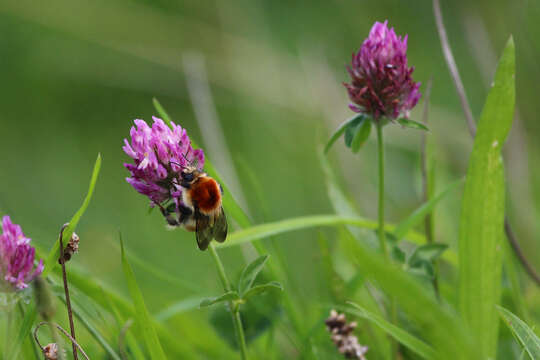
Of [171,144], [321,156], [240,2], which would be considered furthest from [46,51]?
[171,144]

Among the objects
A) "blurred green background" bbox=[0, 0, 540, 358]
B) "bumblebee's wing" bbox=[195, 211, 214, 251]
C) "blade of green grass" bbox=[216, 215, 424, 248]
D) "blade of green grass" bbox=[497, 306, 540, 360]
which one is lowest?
"blade of green grass" bbox=[497, 306, 540, 360]

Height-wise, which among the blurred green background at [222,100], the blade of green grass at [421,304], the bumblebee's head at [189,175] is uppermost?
the blurred green background at [222,100]

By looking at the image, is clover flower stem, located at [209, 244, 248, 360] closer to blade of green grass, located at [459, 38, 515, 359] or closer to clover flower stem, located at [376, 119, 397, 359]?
clover flower stem, located at [376, 119, 397, 359]

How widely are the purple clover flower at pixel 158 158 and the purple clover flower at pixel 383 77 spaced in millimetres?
371

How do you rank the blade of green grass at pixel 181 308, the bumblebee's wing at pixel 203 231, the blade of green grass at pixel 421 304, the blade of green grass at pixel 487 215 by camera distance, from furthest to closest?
1. the blade of green grass at pixel 181 308
2. the blade of green grass at pixel 487 215
3. the bumblebee's wing at pixel 203 231
4. the blade of green grass at pixel 421 304

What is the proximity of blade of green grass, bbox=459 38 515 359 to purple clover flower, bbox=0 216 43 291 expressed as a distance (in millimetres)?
810

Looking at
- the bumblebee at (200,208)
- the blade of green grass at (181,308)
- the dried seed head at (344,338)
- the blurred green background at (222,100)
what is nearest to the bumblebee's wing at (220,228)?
the bumblebee at (200,208)

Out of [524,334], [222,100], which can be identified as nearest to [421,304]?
[524,334]

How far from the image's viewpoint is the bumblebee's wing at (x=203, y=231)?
3.32 ft

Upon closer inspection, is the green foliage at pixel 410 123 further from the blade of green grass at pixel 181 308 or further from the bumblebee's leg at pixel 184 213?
the blade of green grass at pixel 181 308

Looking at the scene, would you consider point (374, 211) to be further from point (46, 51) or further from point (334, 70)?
point (46, 51)

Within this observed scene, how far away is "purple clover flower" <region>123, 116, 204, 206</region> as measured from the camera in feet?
3.28

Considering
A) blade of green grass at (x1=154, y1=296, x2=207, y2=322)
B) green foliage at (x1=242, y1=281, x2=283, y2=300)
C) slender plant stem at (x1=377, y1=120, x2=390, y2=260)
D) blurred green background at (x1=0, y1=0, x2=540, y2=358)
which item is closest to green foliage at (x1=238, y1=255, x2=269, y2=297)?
green foliage at (x1=242, y1=281, x2=283, y2=300)

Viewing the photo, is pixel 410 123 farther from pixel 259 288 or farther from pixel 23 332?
pixel 23 332
